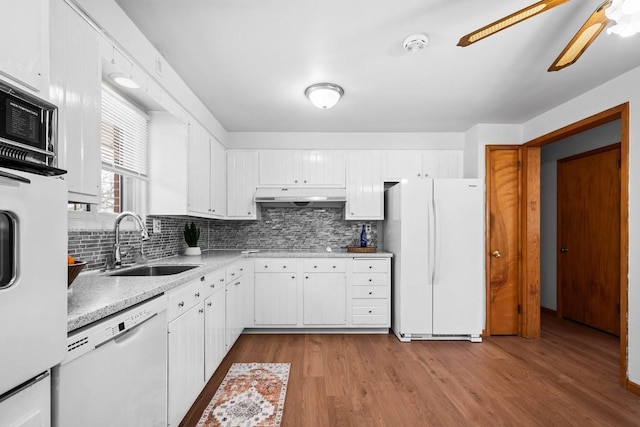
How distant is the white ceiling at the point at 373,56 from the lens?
1.81m

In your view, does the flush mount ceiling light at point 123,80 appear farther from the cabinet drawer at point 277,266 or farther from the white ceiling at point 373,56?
the cabinet drawer at point 277,266

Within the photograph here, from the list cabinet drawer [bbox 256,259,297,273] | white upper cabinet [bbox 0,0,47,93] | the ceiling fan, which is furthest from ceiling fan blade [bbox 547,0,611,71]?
cabinet drawer [bbox 256,259,297,273]

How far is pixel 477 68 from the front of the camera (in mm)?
2469

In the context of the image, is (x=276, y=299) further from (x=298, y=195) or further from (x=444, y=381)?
(x=444, y=381)

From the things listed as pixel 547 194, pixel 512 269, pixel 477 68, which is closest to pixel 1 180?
pixel 477 68

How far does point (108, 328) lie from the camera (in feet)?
4.03

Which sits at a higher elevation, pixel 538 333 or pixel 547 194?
pixel 547 194

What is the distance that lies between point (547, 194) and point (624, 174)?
243 centimetres

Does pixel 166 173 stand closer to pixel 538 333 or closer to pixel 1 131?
pixel 1 131

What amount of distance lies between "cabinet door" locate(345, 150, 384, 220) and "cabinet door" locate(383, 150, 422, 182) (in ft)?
0.47

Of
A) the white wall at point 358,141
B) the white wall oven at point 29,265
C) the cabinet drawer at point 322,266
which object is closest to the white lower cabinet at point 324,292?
the cabinet drawer at point 322,266

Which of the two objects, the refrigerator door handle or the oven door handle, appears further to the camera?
the refrigerator door handle

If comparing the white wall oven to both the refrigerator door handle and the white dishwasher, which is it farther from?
the refrigerator door handle

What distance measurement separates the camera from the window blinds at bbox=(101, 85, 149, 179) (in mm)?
2188
